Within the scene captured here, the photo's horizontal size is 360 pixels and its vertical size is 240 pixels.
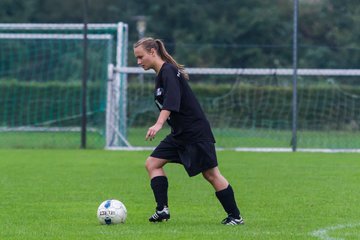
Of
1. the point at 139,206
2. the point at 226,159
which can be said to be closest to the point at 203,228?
the point at 139,206

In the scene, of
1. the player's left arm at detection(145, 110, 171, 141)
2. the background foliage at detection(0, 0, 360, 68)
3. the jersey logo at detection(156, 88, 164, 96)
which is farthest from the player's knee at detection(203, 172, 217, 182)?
the background foliage at detection(0, 0, 360, 68)

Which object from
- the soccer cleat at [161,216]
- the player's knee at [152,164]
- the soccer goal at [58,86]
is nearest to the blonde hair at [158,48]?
the player's knee at [152,164]

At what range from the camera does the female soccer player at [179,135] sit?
8125 millimetres

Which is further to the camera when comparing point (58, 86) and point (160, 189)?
point (58, 86)

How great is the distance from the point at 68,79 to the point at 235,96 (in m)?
7.78

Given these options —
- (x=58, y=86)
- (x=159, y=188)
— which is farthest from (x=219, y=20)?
(x=159, y=188)

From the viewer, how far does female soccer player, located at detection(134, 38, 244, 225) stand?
8125 mm

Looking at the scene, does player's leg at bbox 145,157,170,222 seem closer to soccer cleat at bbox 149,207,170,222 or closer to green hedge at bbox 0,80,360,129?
soccer cleat at bbox 149,207,170,222

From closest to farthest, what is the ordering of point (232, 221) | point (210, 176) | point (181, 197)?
1. point (232, 221)
2. point (210, 176)
3. point (181, 197)

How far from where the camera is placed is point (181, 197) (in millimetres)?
10539

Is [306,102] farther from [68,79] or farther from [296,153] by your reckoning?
[68,79]

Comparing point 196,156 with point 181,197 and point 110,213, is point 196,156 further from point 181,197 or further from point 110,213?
point 181,197

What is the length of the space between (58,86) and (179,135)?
62.4 feet

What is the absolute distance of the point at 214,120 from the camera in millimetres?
21969
